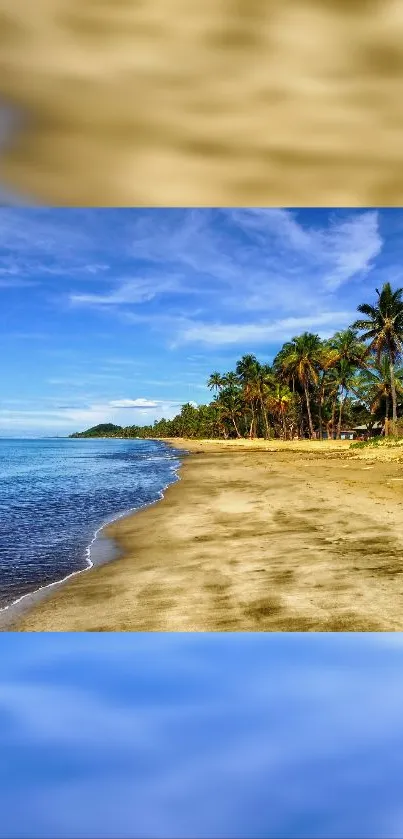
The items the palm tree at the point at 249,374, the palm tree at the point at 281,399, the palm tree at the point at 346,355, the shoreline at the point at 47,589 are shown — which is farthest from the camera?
the palm tree at the point at 249,374

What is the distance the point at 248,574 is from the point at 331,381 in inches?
1440

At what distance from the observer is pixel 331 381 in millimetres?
39000

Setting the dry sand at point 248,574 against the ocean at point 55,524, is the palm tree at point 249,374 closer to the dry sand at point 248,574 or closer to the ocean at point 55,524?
the ocean at point 55,524

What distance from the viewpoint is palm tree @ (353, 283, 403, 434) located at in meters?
24.4

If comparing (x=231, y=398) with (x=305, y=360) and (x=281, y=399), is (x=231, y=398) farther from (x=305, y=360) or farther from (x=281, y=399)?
(x=305, y=360)

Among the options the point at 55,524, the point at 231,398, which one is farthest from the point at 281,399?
the point at 55,524

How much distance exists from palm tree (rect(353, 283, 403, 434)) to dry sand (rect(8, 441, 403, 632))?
17.9 m

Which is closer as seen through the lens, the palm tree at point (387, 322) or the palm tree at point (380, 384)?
the palm tree at point (387, 322)

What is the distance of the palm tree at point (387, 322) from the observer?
80.2 feet

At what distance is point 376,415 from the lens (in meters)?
32.6
